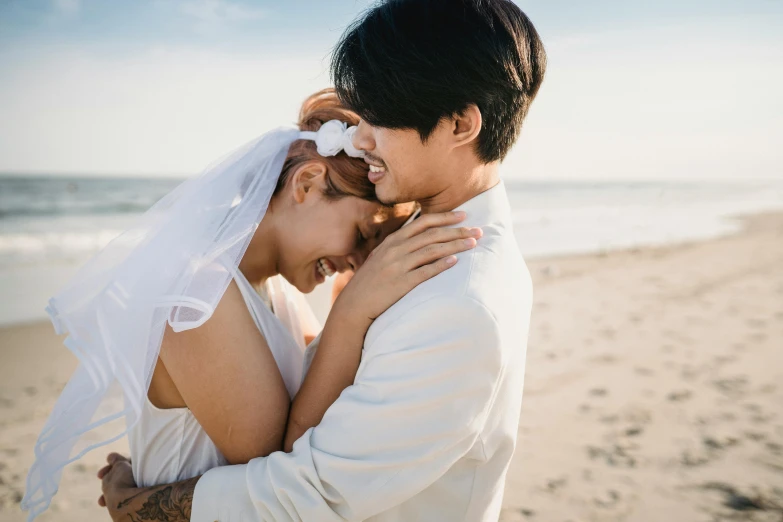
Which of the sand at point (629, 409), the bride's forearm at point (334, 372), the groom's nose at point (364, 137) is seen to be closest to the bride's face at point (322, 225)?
the groom's nose at point (364, 137)

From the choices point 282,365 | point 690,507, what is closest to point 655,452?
point 690,507

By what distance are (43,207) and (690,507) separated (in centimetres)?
2551

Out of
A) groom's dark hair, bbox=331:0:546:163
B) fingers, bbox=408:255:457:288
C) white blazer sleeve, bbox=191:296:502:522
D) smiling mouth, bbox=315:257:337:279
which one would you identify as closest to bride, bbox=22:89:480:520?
fingers, bbox=408:255:457:288

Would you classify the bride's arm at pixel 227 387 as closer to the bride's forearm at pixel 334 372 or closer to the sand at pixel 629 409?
the bride's forearm at pixel 334 372

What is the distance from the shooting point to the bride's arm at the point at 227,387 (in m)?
1.99

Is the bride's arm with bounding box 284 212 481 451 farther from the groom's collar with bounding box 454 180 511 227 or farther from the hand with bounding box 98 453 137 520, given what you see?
the hand with bounding box 98 453 137 520

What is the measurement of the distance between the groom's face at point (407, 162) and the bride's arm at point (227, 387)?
0.77m

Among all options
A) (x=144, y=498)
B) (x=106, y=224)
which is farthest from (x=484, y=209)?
(x=106, y=224)

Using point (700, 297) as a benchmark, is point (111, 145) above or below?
above

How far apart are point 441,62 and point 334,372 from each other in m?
1.08

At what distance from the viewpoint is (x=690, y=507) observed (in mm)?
3869

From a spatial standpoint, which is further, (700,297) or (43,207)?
(43,207)

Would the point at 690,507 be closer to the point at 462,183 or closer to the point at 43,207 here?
the point at 462,183

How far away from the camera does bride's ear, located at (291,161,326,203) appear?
2521 mm
